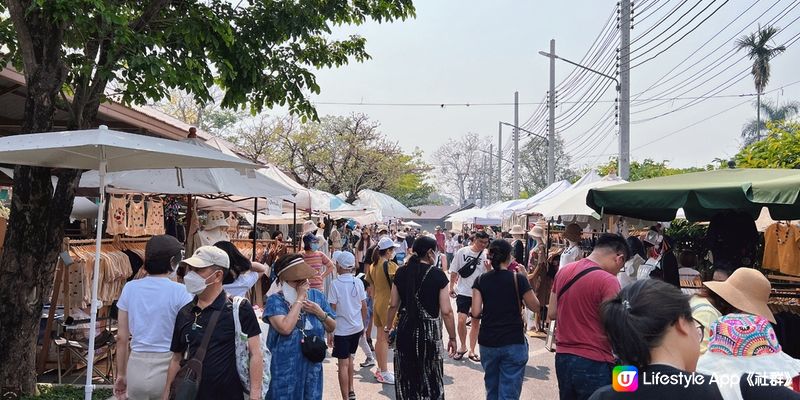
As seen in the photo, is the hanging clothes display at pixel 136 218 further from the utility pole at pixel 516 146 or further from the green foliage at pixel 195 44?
the utility pole at pixel 516 146

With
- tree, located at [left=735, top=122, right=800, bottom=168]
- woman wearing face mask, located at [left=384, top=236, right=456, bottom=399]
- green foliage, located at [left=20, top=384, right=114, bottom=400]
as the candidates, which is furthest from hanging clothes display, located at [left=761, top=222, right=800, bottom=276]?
green foliage, located at [left=20, top=384, right=114, bottom=400]

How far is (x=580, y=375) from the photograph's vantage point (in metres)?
4.37

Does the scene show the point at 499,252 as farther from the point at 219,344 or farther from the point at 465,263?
the point at 465,263

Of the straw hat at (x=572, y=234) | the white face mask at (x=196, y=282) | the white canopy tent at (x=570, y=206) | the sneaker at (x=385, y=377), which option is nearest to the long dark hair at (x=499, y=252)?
the white canopy tent at (x=570, y=206)

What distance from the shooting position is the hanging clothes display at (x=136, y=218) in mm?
8359

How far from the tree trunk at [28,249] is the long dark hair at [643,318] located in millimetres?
5424

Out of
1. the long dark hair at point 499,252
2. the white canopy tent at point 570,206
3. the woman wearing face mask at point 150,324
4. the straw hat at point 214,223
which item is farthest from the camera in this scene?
the straw hat at point 214,223

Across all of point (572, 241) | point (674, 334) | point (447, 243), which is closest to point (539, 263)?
point (572, 241)

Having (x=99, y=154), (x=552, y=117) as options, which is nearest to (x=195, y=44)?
(x=99, y=154)

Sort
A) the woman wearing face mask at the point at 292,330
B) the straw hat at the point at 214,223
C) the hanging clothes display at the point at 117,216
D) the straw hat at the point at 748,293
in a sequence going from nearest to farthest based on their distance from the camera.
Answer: the straw hat at the point at 748,293 → the woman wearing face mask at the point at 292,330 → the hanging clothes display at the point at 117,216 → the straw hat at the point at 214,223

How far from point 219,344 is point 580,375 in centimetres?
249

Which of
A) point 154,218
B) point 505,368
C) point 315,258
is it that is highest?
point 154,218

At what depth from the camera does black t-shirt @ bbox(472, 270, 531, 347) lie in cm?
534

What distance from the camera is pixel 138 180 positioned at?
6781 millimetres
